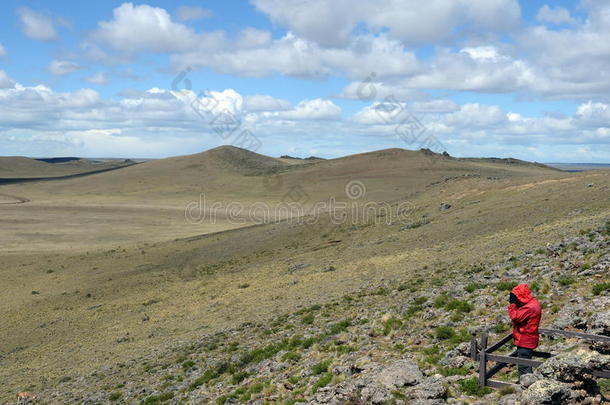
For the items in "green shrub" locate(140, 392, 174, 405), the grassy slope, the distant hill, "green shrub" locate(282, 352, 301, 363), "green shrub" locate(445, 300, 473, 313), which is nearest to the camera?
"green shrub" locate(140, 392, 174, 405)

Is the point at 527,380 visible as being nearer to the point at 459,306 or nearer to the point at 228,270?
the point at 459,306

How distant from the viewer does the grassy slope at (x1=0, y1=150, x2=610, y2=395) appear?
28.0 m

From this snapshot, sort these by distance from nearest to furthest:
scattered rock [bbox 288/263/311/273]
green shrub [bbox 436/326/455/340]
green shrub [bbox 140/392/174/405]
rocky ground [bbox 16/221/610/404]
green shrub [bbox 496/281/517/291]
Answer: rocky ground [bbox 16/221/610/404], green shrub [bbox 436/326/455/340], green shrub [bbox 140/392/174/405], green shrub [bbox 496/281/517/291], scattered rock [bbox 288/263/311/273]

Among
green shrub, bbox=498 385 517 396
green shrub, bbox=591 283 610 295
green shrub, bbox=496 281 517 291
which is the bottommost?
green shrub, bbox=496 281 517 291

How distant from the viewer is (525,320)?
10281 mm

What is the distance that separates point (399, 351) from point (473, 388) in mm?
4777

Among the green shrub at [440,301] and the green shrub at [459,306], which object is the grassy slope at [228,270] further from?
the green shrub at [459,306]

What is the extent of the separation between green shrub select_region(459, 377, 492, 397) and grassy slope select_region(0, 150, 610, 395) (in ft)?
54.6

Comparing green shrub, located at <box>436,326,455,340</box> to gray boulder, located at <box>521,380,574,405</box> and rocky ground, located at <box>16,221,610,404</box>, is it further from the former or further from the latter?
gray boulder, located at <box>521,380,574,405</box>

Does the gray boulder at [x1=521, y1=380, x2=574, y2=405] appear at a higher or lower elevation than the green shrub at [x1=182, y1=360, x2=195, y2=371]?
higher

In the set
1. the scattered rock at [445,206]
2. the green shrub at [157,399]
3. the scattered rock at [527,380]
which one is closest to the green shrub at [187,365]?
the green shrub at [157,399]

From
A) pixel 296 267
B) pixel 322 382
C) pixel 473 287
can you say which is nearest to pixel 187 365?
pixel 322 382

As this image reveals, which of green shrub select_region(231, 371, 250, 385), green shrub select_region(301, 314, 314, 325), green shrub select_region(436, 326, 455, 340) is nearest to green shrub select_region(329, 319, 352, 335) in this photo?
green shrub select_region(301, 314, 314, 325)

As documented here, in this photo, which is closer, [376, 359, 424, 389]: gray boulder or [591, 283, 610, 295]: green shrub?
[376, 359, 424, 389]: gray boulder
